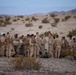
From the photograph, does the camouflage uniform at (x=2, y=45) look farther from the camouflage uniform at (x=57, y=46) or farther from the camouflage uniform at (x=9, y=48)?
the camouflage uniform at (x=57, y=46)

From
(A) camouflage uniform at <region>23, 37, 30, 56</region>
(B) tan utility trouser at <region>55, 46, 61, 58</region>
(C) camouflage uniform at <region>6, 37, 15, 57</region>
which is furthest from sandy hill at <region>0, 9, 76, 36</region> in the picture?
(C) camouflage uniform at <region>6, 37, 15, 57</region>

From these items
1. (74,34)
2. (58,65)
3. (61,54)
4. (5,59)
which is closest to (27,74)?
(58,65)

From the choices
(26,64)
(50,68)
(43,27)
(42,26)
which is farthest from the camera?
(42,26)

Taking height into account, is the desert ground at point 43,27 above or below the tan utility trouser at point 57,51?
above

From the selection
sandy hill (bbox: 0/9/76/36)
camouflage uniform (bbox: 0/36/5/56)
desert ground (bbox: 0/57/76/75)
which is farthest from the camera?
sandy hill (bbox: 0/9/76/36)

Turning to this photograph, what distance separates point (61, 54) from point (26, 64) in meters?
6.16

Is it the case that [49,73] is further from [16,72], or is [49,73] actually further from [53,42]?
[53,42]

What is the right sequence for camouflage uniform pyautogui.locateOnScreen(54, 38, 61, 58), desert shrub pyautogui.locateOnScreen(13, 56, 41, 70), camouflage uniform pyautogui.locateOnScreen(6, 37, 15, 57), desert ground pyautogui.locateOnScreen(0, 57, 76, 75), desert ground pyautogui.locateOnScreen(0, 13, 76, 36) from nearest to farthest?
desert ground pyautogui.locateOnScreen(0, 57, 76, 75), desert shrub pyautogui.locateOnScreen(13, 56, 41, 70), camouflage uniform pyautogui.locateOnScreen(54, 38, 61, 58), camouflage uniform pyautogui.locateOnScreen(6, 37, 15, 57), desert ground pyautogui.locateOnScreen(0, 13, 76, 36)

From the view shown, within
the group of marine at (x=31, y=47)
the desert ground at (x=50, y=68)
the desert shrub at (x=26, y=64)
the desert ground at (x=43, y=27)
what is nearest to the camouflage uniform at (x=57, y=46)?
the group of marine at (x=31, y=47)

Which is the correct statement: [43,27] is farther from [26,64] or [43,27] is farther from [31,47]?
[26,64]

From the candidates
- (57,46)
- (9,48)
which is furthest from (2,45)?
(57,46)

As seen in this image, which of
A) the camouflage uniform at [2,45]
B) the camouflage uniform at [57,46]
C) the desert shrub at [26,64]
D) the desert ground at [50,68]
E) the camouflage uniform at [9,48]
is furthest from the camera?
the camouflage uniform at [2,45]

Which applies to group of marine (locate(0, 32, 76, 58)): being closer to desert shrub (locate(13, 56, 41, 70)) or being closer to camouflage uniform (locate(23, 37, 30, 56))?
camouflage uniform (locate(23, 37, 30, 56))

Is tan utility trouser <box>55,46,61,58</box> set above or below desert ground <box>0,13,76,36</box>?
below
